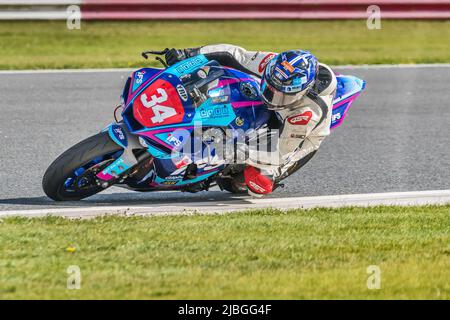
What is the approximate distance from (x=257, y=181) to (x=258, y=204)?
11.6 inches

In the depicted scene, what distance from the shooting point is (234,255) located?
6242mm

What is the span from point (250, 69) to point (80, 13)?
971cm

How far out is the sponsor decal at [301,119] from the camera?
739 centimetres

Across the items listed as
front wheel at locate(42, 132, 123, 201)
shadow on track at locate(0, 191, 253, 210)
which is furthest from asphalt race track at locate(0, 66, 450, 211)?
front wheel at locate(42, 132, 123, 201)

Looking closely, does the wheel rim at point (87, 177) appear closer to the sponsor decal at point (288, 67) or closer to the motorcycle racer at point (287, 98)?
the motorcycle racer at point (287, 98)

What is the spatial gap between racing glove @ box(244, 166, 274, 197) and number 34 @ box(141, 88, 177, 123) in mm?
829

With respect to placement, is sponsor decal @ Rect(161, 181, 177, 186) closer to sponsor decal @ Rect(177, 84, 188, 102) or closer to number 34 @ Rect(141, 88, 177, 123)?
number 34 @ Rect(141, 88, 177, 123)

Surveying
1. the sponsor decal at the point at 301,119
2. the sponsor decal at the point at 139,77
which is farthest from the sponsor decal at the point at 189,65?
the sponsor decal at the point at 301,119

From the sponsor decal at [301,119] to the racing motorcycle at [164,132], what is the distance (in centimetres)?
28

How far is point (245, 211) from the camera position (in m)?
7.52

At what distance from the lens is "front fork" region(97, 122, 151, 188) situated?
7312mm
